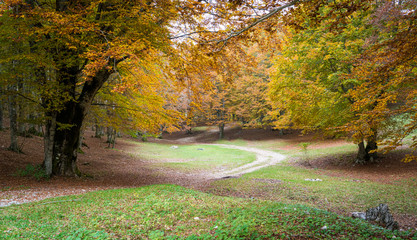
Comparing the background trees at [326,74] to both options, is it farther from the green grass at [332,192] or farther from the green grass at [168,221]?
the green grass at [168,221]

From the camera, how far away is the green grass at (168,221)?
374 centimetres

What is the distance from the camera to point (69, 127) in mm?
9383

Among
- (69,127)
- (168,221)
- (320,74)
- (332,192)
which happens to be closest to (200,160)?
(320,74)

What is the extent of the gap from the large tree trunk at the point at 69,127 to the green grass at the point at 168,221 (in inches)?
150

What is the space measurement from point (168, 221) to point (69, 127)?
277 inches

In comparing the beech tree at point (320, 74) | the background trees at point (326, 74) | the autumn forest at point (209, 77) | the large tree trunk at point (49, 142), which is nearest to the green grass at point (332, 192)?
the autumn forest at point (209, 77)

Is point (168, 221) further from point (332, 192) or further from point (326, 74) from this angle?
point (326, 74)

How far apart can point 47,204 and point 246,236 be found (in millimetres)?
5478

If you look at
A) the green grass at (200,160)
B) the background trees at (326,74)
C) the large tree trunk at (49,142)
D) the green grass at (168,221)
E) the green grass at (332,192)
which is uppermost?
the background trees at (326,74)

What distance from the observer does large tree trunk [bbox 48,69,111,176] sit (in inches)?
373

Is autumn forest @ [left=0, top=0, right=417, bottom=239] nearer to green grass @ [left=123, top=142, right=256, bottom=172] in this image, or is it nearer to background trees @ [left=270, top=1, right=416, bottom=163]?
background trees @ [left=270, top=1, right=416, bottom=163]

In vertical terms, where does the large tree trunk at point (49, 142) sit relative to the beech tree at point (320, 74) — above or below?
below

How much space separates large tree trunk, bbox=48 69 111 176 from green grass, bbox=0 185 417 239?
12.5 feet

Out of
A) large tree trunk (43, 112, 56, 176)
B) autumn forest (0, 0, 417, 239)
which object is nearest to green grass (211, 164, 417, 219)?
autumn forest (0, 0, 417, 239)
